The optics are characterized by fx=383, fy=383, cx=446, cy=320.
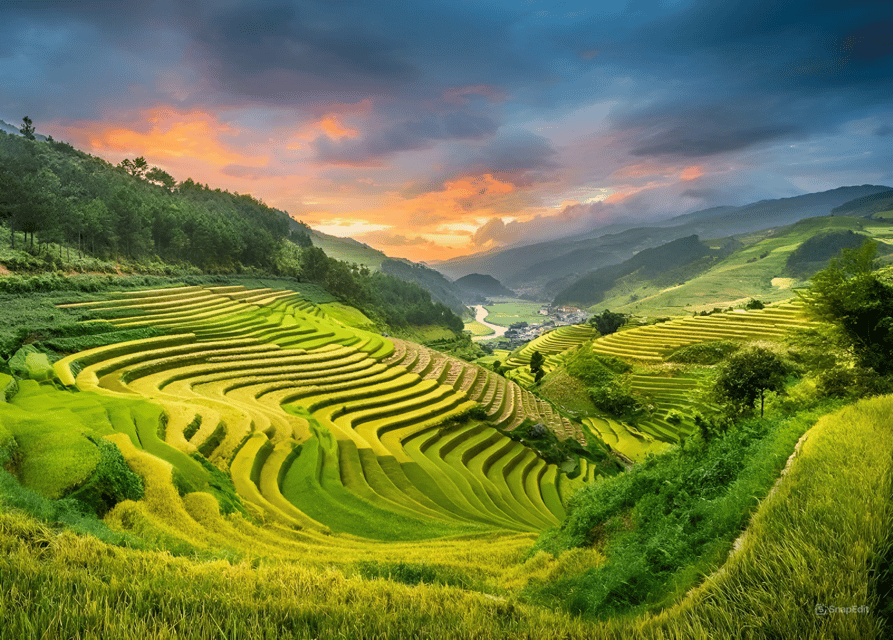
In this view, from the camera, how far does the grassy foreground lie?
2.73m

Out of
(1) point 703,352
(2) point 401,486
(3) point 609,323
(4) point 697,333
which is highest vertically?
(2) point 401,486

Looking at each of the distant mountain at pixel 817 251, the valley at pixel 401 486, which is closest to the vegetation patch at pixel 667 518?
the valley at pixel 401 486

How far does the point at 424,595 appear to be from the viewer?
12.5 feet

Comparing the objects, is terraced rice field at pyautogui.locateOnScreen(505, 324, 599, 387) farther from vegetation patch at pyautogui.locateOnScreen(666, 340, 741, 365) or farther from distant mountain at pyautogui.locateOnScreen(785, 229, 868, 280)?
distant mountain at pyautogui.locateOnScreen(785, 229, 868, 280)

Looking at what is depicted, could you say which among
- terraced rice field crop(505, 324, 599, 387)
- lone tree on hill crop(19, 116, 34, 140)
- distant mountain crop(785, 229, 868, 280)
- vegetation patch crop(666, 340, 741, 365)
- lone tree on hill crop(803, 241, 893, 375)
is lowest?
terraced rice field crop(505, 324, 599, 387)

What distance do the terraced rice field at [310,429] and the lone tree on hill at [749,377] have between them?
7952 millimetres

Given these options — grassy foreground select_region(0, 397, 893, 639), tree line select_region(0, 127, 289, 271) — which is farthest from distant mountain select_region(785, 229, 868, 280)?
grassy foreground select_region(0, 397, 893, 639)

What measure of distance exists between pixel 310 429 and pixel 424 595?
1412cm

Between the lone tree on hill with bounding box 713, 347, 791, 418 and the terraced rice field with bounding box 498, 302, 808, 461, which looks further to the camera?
the terraced rice field with bounding box 498, 302, 808, 461

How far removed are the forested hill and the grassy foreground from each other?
40.9 meters

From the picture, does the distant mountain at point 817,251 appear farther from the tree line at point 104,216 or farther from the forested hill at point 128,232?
the tree line at point 104,216

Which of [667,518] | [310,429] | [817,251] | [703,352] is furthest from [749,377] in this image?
[817,251]

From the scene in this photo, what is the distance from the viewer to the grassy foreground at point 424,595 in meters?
2.73

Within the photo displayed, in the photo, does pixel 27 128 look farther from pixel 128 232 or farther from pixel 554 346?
pixel 554 346
